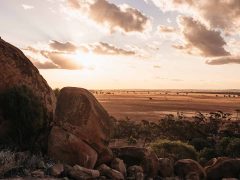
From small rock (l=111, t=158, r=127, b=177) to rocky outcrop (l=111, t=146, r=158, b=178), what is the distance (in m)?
0.81

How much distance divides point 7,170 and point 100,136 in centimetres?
405

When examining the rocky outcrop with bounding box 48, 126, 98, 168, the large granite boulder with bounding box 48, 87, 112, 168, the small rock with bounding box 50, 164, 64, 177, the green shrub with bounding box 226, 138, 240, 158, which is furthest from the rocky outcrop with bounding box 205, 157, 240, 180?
the green shrub with bounding box 226, 138, 240, 158

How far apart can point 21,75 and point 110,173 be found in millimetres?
4806

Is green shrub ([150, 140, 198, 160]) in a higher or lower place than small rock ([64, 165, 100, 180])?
lower

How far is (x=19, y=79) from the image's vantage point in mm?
14484

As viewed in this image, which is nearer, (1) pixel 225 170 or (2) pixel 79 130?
(2) pixel 79 130

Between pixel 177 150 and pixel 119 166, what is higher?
pixel 119 166

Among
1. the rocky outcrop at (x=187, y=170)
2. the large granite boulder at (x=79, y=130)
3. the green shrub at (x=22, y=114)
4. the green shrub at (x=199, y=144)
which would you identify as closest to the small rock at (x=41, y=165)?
the large granite boulder at (x=79, y=130)

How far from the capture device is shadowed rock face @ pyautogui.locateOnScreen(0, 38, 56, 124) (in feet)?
46.7

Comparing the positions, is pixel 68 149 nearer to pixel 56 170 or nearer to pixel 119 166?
pixel 56 170

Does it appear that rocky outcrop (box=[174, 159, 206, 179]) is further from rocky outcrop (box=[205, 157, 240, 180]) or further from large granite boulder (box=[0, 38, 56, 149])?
large granite boulder (box=[0, 38, 56, 149])

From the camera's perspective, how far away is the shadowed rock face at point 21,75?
1424 centimetres

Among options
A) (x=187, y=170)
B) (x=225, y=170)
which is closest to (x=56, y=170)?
(x=187, y=170)

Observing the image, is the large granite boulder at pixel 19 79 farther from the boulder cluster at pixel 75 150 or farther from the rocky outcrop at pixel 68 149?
the rocky outcrop at pixel 68 149
